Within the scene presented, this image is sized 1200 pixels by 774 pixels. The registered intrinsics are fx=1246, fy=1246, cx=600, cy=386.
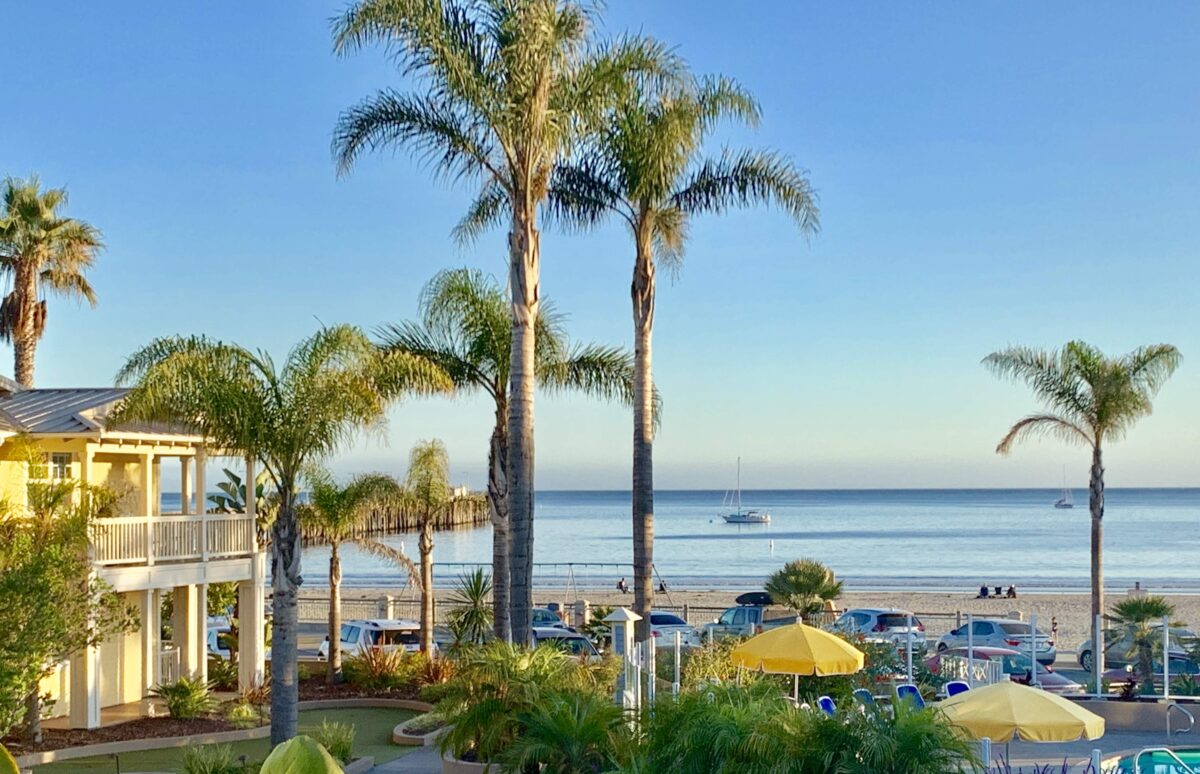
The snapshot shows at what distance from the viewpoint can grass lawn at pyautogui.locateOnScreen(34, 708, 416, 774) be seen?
17391 millimetres

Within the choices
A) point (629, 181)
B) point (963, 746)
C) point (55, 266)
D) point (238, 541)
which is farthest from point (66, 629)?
point (55, 266)

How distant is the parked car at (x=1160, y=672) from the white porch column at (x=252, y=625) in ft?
51.3

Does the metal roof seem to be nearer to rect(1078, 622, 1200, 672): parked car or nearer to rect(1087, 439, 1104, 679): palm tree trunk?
rect(1078, 622, 1200, 672): parked car

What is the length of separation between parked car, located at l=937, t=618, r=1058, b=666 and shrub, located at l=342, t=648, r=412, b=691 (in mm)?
13546

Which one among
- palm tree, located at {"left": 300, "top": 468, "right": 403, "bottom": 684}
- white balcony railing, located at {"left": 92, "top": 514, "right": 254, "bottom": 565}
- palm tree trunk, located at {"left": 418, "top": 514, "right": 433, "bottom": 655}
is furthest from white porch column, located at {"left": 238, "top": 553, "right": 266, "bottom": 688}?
palm tree trunk, located at {"left": 418, "top": 514, "right": 433, "bottom": 655}

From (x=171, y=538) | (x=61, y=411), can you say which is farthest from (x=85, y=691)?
(x=61, y=411)

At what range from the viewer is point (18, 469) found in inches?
809

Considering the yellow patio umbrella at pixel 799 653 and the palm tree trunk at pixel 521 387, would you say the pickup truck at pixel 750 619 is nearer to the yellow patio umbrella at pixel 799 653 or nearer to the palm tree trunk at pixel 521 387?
the palm tree trunk at pixel 521 387

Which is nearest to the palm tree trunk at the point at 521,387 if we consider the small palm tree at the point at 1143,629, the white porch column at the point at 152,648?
the white porch column at the point at 152,648

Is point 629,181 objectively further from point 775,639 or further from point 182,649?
point 182,649

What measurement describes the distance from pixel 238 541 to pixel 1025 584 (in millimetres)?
55390

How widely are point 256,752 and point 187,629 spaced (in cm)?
607

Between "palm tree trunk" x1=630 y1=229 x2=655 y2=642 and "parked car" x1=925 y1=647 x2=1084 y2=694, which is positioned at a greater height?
"palm tree trunk" x1=630 y1=229 x2=655 y2=642

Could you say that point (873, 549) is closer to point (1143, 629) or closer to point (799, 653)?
point (1143, 629)
